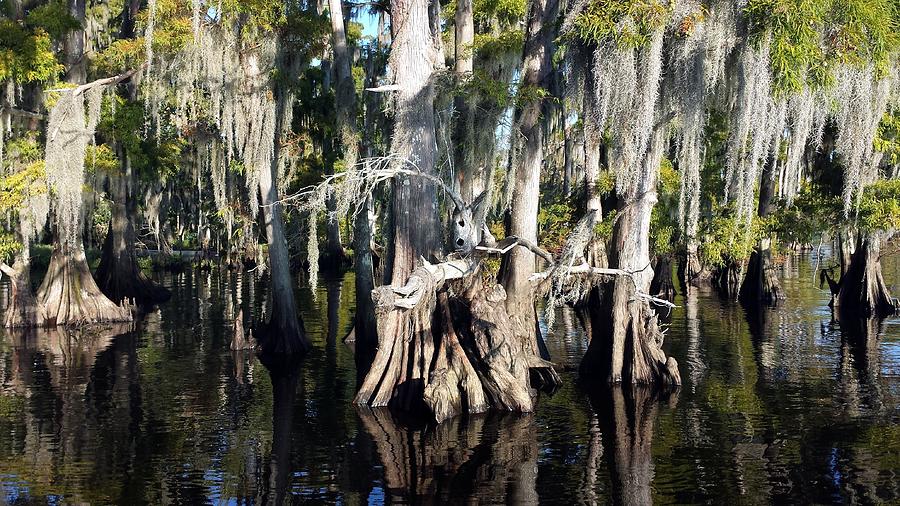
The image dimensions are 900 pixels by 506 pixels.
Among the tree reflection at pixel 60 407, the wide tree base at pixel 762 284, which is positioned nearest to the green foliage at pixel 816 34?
the tree reflection at pixel 60 407

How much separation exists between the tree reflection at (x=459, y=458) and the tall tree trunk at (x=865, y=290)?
14395 millimetres

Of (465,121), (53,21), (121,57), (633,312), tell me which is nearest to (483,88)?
(465,121)

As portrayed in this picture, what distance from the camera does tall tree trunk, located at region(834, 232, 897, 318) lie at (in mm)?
25203

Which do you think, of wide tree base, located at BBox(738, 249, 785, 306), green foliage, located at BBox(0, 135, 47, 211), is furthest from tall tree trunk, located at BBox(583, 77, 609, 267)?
green foliage, located at BBox(0, 135, 47, 211)

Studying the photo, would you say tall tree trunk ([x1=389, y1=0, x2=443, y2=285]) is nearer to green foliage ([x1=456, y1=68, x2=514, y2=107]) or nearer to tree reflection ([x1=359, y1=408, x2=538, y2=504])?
green foliage ([x1=456, y1=68, x2=514, y2=107])

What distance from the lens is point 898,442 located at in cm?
1237

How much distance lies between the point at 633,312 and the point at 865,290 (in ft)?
39.5

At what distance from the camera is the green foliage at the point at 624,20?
13.6 metres

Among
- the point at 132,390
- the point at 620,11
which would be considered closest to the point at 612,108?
the point at 620,11

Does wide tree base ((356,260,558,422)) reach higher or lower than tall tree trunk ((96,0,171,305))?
lower

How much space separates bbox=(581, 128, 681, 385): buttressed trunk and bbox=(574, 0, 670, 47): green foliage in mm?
2901

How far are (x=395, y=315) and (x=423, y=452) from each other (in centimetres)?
264

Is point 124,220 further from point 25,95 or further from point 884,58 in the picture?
point 884,58

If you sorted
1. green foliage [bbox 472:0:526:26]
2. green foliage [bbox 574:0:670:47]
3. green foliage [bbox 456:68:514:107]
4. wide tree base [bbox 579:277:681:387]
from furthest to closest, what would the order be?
1. green foliage [bbox 472:0:526:26]
2. wide tree base [bbox 579:277:681:387]
3. green foliage [bbox 456:68:514:107]
4. green foliage [bbox 574:0:670:47]
